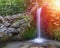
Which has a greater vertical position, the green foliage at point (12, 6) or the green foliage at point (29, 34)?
the green foliage at point (12, 6)

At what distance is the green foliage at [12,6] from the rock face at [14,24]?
7 cm

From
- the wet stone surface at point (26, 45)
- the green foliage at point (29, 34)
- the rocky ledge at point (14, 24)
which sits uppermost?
→ the rocky ledge at point (14, 24)

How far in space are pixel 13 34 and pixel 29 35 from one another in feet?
0.89

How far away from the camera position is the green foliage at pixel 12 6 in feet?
7.84

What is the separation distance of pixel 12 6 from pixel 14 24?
0.29 meters

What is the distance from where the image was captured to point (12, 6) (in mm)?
2404

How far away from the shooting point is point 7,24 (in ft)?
7.94

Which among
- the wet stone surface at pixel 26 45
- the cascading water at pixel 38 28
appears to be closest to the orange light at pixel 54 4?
the cascading water at pixel 38 28

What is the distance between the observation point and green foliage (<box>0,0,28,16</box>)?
94.1 inches

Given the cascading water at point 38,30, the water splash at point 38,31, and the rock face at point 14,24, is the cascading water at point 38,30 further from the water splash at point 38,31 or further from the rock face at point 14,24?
the rock face at point 14,24

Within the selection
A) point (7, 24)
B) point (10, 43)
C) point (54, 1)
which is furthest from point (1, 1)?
point (54, 1)

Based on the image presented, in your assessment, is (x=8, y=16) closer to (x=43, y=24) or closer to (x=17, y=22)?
(x=17, y=22)

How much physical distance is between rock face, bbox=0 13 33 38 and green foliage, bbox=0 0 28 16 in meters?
0.07

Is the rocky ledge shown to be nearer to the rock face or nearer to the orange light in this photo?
the rock face
